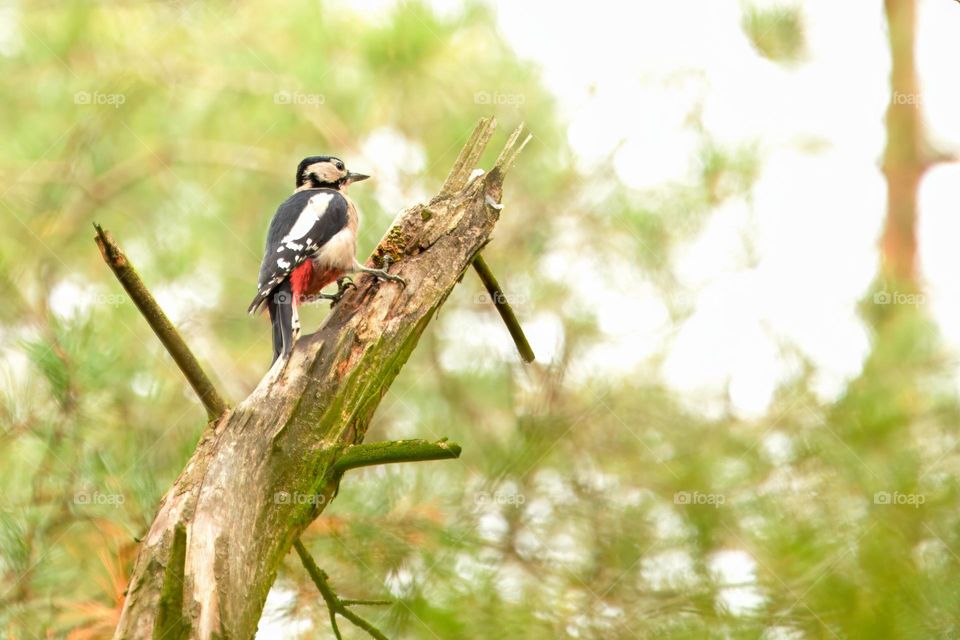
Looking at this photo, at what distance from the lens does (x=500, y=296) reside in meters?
2.47

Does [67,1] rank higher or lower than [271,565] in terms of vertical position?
higher

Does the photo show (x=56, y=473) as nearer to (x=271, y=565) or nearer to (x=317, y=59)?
(x=271, y=565)

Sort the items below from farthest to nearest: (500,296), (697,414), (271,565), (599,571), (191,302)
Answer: (191,302) < (697,414) < (599,571) < (500,296) < (271,565)

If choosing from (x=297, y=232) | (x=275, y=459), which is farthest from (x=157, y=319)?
(x=297, y=232)

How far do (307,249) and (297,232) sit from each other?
12 cm

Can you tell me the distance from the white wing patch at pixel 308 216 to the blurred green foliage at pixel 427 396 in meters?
0.28

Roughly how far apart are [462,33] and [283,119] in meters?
0.78

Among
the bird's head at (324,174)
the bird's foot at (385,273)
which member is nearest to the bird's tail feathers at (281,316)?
the bird's foot at (385,273)

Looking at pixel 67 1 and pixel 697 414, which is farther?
pixel 67 1

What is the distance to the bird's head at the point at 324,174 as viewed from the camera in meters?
3.81

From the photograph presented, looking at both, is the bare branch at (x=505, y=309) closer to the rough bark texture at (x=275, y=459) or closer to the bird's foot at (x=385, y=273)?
the rough bark texture at (x=275, y=459)

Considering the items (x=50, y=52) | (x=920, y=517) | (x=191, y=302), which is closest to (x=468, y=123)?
(x=191, y=302)

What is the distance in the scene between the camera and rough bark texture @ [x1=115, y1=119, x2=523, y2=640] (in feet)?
5.82

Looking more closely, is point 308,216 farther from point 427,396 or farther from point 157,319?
point 157,319
